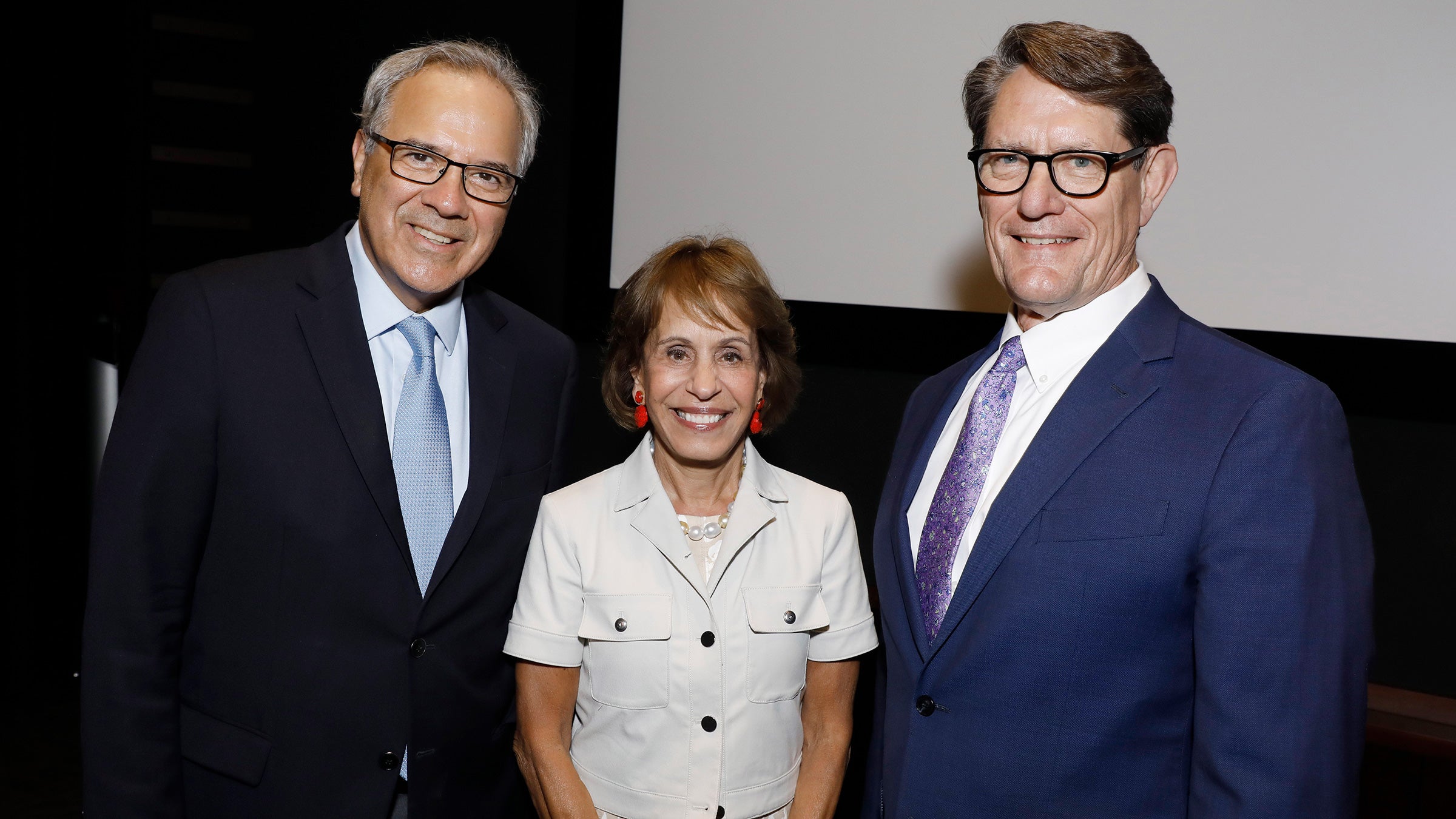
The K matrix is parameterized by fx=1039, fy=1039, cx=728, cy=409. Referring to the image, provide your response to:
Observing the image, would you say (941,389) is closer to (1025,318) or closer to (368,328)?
(1025,318)

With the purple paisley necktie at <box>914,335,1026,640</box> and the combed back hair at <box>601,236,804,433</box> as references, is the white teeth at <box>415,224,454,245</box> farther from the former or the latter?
the purple paisley necktie at <box>914,335,1026,640</box>

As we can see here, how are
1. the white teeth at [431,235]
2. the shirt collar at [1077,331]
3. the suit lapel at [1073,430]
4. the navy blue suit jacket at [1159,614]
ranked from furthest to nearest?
1. the white teeth at [431,235]
2. the shirt collar at [1077,331]
3. the suit lapel at [1073,430]
4. the navy blue suit jacket at [1159,614]

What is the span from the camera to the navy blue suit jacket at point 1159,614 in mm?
1325

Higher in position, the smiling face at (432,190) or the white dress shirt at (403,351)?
the smiling face at (432,190)

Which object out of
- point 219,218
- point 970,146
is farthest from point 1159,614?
point 219,218

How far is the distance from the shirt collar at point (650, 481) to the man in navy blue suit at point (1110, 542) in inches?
12.2

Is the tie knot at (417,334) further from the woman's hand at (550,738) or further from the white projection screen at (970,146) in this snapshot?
the white projection screen at (970,146)

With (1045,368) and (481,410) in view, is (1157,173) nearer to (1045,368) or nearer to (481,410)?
(1045,368)

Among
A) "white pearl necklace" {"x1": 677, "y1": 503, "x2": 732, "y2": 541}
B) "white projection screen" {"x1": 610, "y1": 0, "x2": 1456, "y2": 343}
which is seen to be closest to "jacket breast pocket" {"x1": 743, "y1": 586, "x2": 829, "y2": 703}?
"white pearl necklace" {"x1": 677, "y1": 503, "x2": 732, "y2": 541}

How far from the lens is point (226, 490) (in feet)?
5.54

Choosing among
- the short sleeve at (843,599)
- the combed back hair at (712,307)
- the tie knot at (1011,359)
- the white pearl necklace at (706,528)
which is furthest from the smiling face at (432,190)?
the tie knot at (1011,359)

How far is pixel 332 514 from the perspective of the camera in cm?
172

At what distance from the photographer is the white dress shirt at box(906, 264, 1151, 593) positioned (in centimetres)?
159

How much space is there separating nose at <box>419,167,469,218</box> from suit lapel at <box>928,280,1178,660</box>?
41.2 inches
